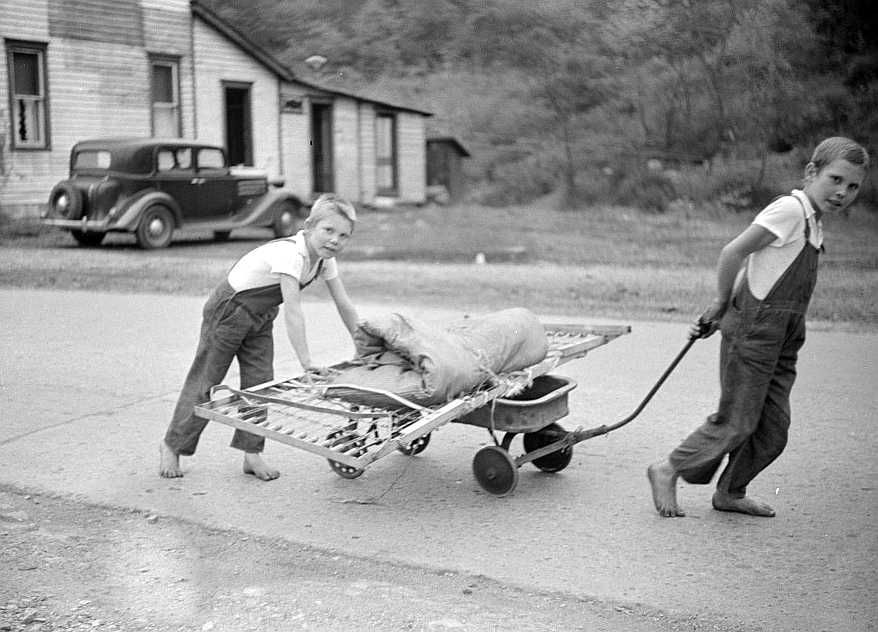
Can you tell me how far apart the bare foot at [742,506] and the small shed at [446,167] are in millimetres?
27874

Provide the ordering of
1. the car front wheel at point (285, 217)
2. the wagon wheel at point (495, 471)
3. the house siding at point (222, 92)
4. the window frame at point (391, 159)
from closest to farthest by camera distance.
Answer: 1. the wagon wheel at point (495, 471)
2. the car front wheel at point (285, 217)
3. the house siding at point (222, 92)
4. the window frame at point (391, 159)

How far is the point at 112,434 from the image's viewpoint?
614 centimetres

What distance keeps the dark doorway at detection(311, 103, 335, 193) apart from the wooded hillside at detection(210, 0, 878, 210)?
6192mm

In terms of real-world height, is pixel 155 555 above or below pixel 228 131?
below

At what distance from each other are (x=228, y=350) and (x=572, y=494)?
5.75 feet

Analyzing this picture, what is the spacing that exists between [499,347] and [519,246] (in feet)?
43.3

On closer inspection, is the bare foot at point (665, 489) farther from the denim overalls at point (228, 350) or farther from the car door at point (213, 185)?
the car door at point (213, 185)

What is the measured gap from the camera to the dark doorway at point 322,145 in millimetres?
28719

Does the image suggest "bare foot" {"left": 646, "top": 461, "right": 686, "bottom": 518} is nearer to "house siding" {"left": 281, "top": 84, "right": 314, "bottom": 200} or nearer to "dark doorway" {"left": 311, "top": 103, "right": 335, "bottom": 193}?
"house siding" {"left": 281, "top": 84, "right": 314, "bottom": 200}

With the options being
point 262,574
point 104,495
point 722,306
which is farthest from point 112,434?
point 722,306

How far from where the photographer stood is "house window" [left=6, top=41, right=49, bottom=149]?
2106cm

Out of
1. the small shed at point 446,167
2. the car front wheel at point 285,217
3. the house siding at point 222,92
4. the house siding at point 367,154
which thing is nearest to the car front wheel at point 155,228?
the car front wheel at point 285,217

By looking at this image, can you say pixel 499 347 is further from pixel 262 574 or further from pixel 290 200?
pixel 290 200

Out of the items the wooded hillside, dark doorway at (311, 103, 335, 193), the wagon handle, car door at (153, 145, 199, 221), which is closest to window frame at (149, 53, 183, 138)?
car door at (153, 145, 199, 221)
